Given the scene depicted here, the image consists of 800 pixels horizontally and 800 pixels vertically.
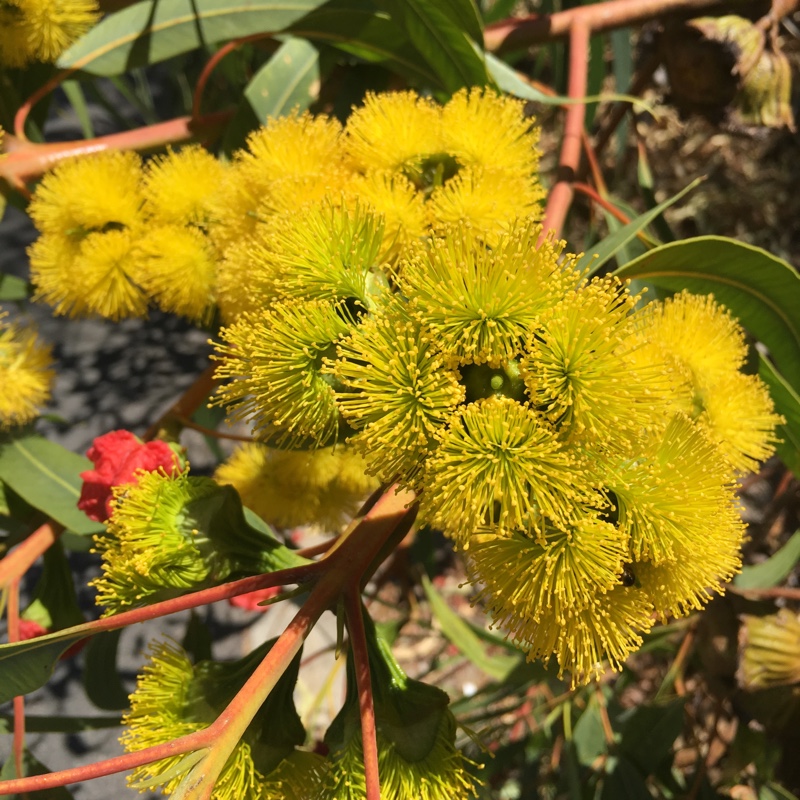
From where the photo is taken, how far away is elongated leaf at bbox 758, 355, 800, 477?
76 cm

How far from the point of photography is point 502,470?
1.50 feet

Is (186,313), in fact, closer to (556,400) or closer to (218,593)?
(218,593)

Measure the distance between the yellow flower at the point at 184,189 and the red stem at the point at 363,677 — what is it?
530mm

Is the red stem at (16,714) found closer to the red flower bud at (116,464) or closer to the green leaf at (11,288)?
the red flower bud at (116,464)

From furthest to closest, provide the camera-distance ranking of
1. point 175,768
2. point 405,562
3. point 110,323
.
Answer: point 110,323 → point 405,562 → point 175,768

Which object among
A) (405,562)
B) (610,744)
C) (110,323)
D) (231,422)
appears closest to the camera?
(231,422)

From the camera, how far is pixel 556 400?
0.47 metres

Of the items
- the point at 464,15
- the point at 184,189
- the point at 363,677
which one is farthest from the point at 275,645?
the point at 464,15

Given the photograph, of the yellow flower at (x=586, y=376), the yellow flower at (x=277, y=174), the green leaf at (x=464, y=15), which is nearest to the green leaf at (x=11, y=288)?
the yellow flower at (x=277, y=174)

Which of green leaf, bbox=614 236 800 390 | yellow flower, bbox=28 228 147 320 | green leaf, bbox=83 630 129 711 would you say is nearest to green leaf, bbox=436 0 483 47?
green leaf, bbox=614 236 800 390

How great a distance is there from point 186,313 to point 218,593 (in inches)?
17.9

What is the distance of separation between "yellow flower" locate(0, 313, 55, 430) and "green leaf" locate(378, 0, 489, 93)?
68cm

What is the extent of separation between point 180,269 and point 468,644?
892 millimetres

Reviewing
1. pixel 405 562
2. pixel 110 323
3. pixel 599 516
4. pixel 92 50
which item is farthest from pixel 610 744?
pixel 110 323
